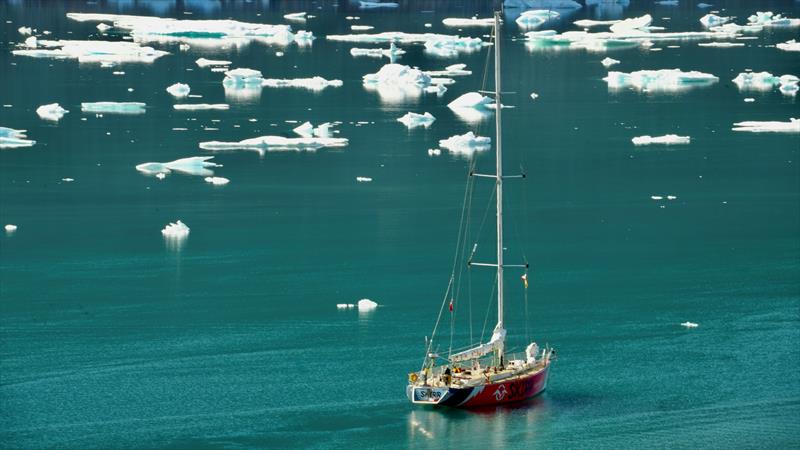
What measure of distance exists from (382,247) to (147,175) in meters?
7.51

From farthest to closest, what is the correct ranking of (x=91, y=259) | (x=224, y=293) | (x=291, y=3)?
(x=291, y=3)
(x=91, y=259)
(x=224, y=293)

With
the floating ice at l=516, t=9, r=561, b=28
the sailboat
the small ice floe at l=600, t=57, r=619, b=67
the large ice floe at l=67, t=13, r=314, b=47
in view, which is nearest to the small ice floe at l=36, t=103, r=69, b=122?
the large ice floe at l=67, t=13, r=314, b=47

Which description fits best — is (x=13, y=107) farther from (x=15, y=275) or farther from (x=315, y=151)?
(x=15, y=275)

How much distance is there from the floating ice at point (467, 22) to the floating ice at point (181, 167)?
30.8m

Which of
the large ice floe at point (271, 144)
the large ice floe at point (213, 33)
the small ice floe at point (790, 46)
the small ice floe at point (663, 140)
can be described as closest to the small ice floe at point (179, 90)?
the large ice floe at point (271, 144)

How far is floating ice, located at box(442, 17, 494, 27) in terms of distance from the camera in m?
58.2

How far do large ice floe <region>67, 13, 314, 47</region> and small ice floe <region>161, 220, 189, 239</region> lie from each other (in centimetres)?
2834

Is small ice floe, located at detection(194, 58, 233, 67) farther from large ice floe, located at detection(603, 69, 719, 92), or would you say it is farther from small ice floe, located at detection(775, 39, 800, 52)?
small ice floe, located at detection(775, 39, 800, 52)

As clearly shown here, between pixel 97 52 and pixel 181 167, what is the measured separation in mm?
20132

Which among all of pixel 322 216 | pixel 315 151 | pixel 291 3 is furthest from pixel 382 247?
pixel 291 3

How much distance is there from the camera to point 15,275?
2038cm

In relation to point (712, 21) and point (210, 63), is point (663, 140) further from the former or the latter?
point (712, 21)

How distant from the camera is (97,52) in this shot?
4712 cm

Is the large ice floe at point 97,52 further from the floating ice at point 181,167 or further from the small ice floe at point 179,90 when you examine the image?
the floating ice at point 181,167
